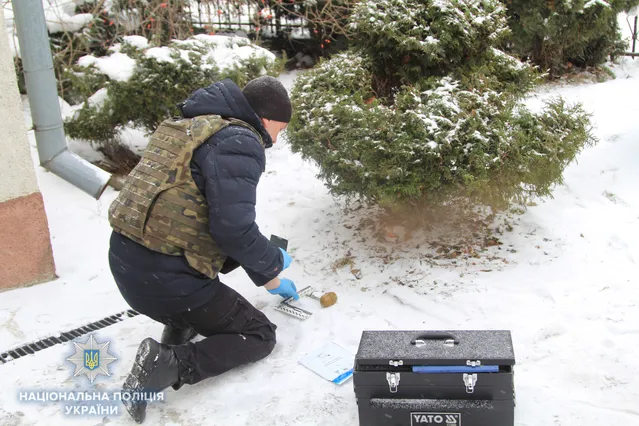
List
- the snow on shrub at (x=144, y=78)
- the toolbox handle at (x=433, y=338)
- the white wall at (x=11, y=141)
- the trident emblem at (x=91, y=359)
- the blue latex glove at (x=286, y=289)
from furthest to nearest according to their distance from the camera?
the snow on shrub at (x=144, y=78) → the white wall at (x=11, y=141) → the blue latex glove at (x=286, y=289) → the trident emblem at (x=91, y=359) → the toolbox handle at (x=433, y=338)

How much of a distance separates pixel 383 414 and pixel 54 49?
671cm

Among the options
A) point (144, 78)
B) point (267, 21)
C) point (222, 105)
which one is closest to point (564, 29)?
point (267, 21)

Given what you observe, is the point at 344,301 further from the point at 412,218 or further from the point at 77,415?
the point at 77,415

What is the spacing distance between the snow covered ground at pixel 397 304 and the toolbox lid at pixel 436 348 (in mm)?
359

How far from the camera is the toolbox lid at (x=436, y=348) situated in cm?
255

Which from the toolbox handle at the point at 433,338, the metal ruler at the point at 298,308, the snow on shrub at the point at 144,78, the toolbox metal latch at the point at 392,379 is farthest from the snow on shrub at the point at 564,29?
the toolbox metal latch at the point at 392,379

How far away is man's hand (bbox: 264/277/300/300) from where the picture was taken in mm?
3426

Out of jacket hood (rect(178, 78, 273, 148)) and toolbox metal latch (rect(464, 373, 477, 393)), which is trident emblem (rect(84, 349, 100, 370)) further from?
toolbox metal latch (rect(464, 373, 477, 393))

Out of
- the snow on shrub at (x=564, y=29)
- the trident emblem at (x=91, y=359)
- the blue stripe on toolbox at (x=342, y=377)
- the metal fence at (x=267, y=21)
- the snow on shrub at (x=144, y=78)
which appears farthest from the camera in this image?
the metal fence at (x=267, y=21)

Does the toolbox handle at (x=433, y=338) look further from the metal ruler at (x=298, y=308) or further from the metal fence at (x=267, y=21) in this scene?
the metal fence at (x=267, y=21)

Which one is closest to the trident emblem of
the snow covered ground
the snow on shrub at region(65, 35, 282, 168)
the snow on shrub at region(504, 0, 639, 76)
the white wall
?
the snow covered ground

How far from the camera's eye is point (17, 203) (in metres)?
4.06

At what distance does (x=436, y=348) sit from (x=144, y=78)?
382 cm

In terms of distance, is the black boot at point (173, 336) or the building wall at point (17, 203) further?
the building wall at point (17, 203)
